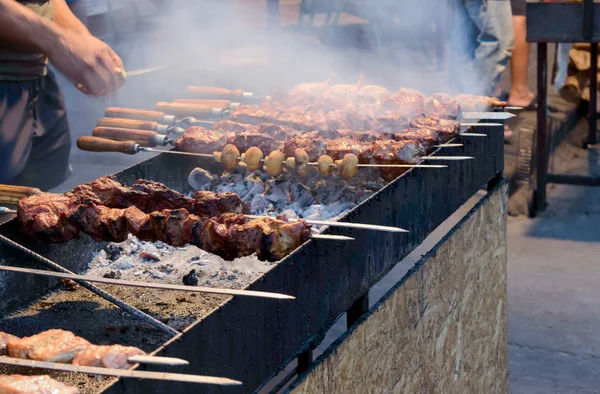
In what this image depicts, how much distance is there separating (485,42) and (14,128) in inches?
214

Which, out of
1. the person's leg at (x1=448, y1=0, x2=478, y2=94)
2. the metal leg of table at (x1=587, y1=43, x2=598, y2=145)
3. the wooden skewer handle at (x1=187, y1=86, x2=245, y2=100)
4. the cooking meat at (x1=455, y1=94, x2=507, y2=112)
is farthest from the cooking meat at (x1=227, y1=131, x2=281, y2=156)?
the metal leg of table at (x1=587, y1=43, x2=598, y2=145)

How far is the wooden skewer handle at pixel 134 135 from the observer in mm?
3337

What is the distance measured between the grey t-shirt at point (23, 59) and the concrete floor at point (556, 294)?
3.27m

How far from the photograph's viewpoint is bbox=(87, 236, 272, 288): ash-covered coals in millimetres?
2613

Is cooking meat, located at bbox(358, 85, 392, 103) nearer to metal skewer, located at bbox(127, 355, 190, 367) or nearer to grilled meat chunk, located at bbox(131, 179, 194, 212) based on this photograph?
grilled meat chunk, located at bbox(131, 179, 194, 212)

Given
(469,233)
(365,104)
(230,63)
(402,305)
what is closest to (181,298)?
(402,305)

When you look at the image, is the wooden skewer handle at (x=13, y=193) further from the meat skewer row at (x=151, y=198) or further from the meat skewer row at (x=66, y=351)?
the meat skewer row at (x=66, y=351)

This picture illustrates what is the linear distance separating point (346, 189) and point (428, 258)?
0.45 m

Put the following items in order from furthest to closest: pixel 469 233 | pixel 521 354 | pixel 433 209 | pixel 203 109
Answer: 1. pixel 521 354
2. pixel 203 109
3. pixel 469 233
4. pixel 433 209

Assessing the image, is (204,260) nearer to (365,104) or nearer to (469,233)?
(469,233)

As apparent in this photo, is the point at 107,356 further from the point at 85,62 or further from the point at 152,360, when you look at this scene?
the point at 85,62

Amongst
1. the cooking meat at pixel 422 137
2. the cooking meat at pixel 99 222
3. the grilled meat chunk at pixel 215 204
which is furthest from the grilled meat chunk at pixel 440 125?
the cooking meat at pixel 99 222

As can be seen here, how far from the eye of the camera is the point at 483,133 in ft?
12.0

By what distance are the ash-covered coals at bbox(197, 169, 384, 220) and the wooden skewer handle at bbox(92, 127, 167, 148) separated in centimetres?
29
